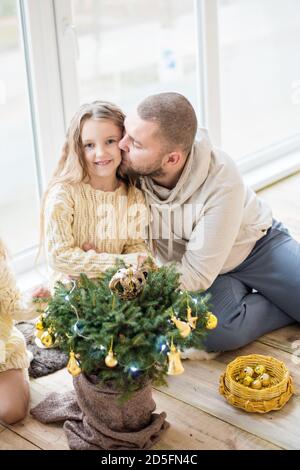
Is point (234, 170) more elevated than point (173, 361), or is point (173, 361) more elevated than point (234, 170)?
point (234, 170)

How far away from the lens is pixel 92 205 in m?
2.26

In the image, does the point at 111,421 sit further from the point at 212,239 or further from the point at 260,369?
the point at 212,239

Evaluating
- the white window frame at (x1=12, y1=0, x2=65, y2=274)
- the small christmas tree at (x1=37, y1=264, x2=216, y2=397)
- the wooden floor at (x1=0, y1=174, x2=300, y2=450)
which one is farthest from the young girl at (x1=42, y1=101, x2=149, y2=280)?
the white window frame at (x1=12, y1=0, x2=65, y2=274)

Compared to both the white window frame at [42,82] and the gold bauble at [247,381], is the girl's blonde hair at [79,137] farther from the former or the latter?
the gold bauble at [247,381]

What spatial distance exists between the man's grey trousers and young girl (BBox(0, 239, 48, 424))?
60 cm

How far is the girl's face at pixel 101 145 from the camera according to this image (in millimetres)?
2182

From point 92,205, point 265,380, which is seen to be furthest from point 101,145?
point 265,380

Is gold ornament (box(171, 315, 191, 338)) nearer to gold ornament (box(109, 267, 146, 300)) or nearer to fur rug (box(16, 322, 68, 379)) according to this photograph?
gold ornament (box(109, 267, 146, 300))

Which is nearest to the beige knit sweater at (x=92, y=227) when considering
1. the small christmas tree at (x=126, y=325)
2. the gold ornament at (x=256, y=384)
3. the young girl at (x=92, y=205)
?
the young girl at (x=92, y=205)

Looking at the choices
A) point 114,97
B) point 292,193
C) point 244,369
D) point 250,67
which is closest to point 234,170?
point 244,369

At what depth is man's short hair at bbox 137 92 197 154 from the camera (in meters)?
2.13

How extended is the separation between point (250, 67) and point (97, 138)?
5.95 ft

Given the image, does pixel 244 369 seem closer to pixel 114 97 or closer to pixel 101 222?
pixel 101 222

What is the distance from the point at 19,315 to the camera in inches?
84.3
